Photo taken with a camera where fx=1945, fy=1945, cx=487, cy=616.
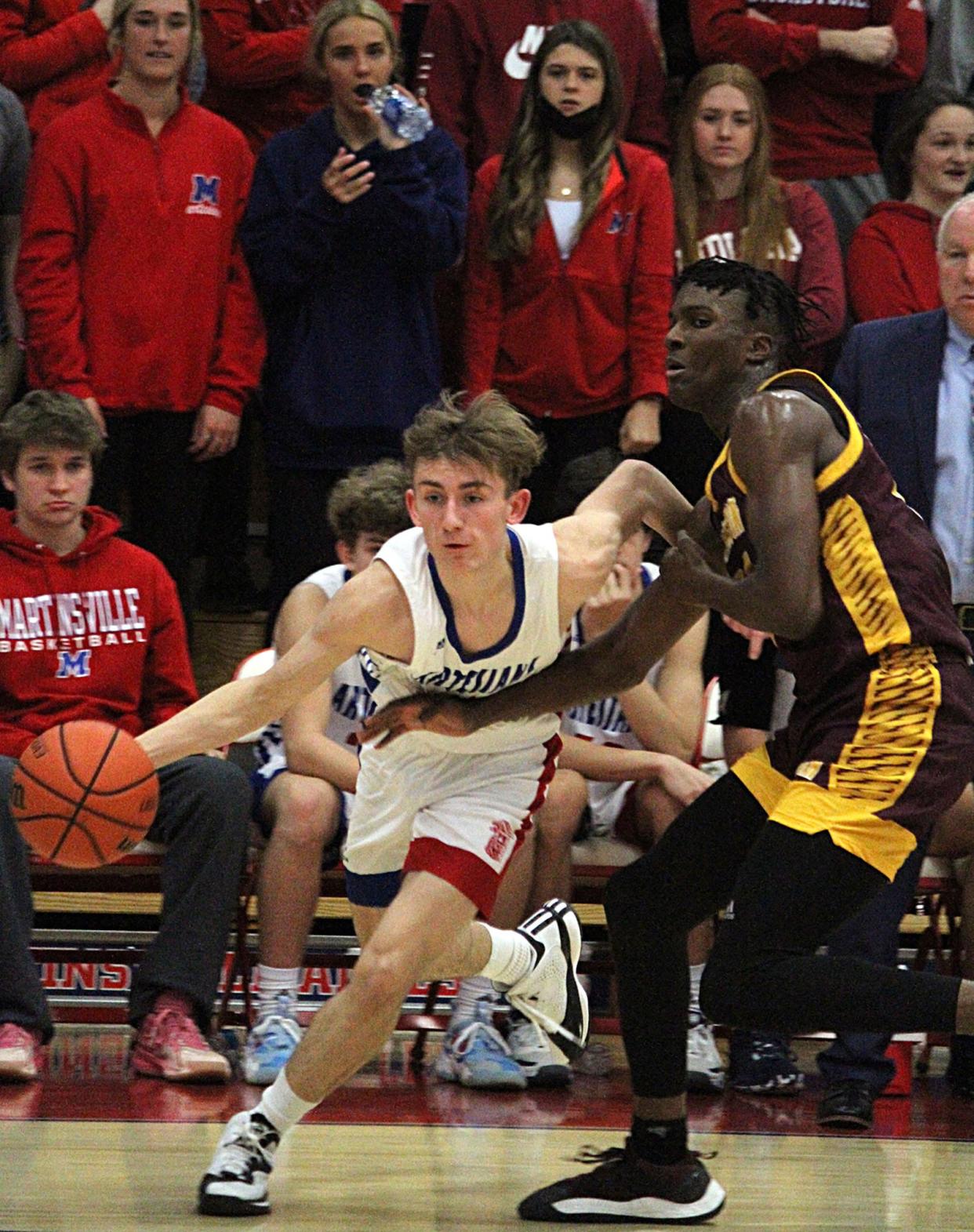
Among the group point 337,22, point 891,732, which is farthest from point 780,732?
point 337,22

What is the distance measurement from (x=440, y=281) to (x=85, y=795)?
3.49m

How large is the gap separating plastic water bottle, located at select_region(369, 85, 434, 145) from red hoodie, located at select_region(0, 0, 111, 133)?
1.07 m

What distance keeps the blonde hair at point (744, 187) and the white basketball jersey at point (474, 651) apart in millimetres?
2810

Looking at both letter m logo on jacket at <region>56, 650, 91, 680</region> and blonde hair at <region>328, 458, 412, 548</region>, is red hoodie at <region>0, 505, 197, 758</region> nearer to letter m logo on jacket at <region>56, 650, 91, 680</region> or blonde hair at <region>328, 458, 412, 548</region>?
letter m logo on jacket at <region>56, 650, 91, 680</region>

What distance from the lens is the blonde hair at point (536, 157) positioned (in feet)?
21.4

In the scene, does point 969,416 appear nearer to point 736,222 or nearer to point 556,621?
point 736,222

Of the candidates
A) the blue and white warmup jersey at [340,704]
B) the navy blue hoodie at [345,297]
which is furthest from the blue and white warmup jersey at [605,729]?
the navy blue hoodie at [345,297]

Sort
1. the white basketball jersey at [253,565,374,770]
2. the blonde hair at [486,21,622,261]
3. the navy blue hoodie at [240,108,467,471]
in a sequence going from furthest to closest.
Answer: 1. the blonde hair at [486,21,622,261]
2. the navy blue hoodie at [240,108,467,471]
3. the white basketball jersey at [253,565,374,770]

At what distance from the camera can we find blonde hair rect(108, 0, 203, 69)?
6355 mm

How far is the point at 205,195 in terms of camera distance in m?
6.45

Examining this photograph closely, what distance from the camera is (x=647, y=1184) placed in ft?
13.2


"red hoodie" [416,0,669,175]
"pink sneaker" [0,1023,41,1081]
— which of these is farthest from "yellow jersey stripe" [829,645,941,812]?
"red hoodie" [416,0,669,175]

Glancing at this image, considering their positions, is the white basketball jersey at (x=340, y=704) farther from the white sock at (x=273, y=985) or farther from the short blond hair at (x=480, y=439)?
the short blond hair at (x=480, y=439)

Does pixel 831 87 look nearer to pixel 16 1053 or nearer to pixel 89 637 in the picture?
pixel 89 637
